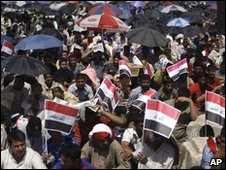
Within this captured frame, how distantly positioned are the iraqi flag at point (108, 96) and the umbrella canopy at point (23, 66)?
4.81ft

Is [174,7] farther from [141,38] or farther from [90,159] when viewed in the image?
[90,159]

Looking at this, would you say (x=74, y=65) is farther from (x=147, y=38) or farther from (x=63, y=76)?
(x=147, y=38)

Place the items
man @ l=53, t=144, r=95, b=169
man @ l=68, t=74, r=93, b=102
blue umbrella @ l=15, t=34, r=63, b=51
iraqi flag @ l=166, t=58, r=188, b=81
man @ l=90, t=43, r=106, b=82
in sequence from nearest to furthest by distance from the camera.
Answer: man @ l=53, t=144, r=95, b=169, man @ l=68, t=74, r=93, b=102, iraqi flag @ l=166, t=58, r=188, b=81, man @ l=90, t=43, r=106, b=82, blue umbrella @ l=15, t=34, r=63, b=51

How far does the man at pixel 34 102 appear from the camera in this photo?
8820 mm

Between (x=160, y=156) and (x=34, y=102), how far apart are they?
2.82 m

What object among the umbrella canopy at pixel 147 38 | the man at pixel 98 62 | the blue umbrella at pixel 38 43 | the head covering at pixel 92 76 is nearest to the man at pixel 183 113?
the head covering at pixel 92 76

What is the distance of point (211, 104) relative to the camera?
7.36 m

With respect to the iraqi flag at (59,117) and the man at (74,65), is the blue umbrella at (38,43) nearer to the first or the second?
the man at (74,65)

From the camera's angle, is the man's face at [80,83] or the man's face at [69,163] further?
the man's face at [80,83]

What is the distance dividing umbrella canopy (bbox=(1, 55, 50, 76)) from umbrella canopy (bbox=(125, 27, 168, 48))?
3610 millimetres

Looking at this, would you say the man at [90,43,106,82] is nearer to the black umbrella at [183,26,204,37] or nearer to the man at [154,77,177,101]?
the man at [154,77,177,101]

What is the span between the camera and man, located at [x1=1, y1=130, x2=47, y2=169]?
251 inches

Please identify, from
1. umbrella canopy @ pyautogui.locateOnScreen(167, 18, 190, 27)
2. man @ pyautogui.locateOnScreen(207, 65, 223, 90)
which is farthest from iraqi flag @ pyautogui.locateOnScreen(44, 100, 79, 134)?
umbrella canopy @ pyautogui.locateOnScreen(167, 18, 190, 27)

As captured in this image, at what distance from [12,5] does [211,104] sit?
104ft
